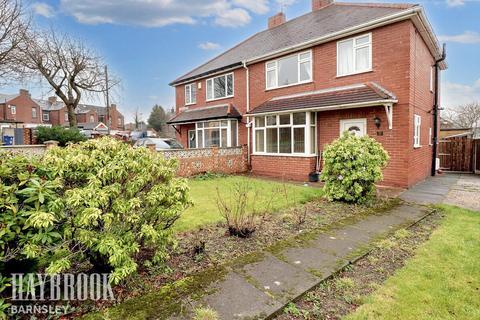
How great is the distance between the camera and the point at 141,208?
307 centimetres

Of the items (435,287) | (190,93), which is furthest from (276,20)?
(435,287)

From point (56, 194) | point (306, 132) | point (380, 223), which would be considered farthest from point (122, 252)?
point (306, 132)

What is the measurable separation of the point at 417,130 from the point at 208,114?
10969mm

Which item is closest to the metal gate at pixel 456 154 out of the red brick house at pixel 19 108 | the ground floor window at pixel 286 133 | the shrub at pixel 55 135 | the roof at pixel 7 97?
the ground floor window at pixel 286 133

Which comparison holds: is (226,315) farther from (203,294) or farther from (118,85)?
(118,85)

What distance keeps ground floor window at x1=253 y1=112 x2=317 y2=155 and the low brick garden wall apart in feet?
3.71

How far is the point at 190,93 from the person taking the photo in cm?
1920

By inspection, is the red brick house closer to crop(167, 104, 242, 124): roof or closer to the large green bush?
crop(167, 104, 242, 124): roof

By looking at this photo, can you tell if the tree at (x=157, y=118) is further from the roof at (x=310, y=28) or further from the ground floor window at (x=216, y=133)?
the ground floor window at (x=216, y=133)

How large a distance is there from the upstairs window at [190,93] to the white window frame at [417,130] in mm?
13583

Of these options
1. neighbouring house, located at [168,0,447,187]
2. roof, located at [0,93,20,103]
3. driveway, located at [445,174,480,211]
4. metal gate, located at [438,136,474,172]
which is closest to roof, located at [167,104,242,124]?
neighbouring house, located at [168,0,447,187]

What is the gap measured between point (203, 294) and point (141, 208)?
3.94 ft

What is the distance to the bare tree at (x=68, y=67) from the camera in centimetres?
2016

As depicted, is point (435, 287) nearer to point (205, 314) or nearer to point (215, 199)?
point (205, 314)
